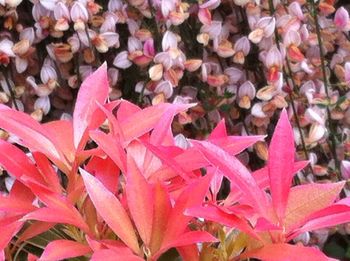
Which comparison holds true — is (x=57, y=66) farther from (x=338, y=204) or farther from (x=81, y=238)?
(x=338, y=204)

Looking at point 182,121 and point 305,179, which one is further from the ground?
point 182,121

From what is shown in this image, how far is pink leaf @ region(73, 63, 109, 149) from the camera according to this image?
79cm

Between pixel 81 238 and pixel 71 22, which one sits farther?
pixel 71 22

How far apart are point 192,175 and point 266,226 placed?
0.45 feet

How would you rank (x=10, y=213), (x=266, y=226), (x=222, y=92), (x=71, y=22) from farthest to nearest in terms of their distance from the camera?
1. (x=222, y=92)
2. (x=71, y=22)
3. (x=10, y=213)
4. (x=266, y=226)

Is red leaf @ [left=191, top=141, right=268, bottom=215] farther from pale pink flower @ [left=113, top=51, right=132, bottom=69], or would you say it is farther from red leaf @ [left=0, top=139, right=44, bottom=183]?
pale pink flower @ [left=113, top=51, right=132, bottom=69]

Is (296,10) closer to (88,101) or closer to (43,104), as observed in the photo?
(43,104)

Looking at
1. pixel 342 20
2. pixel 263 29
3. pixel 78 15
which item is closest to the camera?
pixel 78 15

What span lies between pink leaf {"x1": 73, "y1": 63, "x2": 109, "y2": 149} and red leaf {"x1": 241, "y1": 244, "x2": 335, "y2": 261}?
8.9 inches

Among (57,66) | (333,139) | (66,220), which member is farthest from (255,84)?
(66,220)

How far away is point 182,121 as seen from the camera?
1.42 meters

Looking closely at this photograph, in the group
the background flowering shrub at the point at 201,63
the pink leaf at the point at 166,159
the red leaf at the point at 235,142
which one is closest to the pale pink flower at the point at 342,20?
the background flowering shrub at the point at 201,63

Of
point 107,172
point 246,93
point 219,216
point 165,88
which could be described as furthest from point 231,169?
point 246,93

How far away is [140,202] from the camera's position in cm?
67
